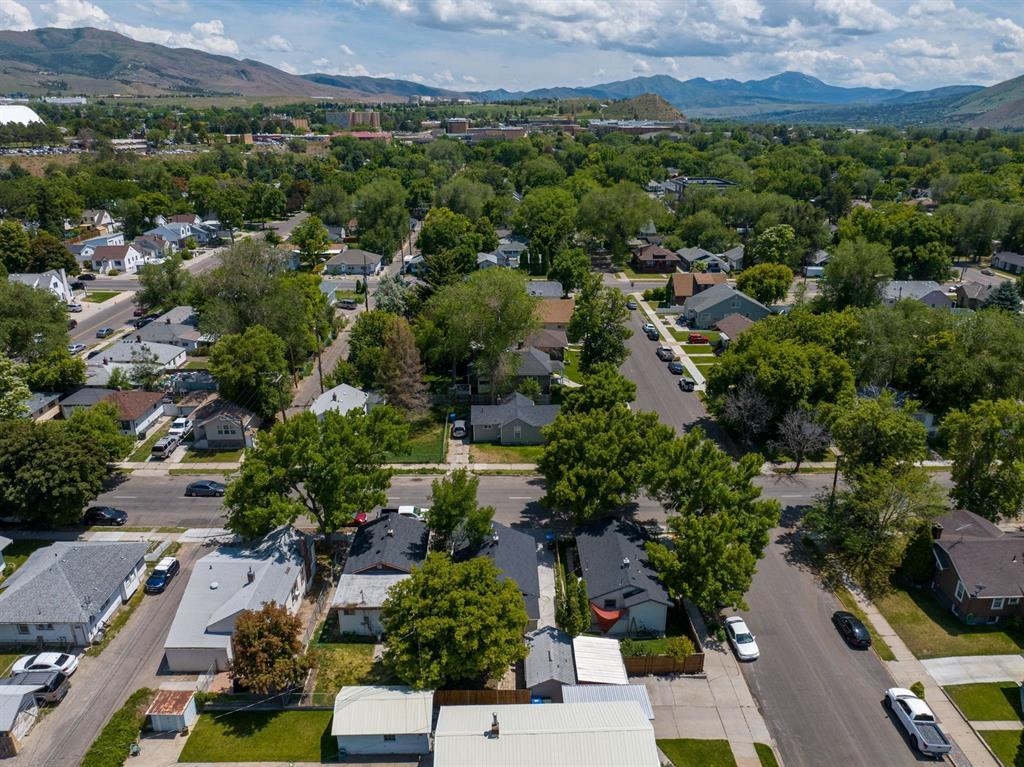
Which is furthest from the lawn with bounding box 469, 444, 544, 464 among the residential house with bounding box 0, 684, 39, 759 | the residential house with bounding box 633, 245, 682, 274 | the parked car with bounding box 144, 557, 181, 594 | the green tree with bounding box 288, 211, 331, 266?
the green tree with bounding box 288, 211, 331, 266

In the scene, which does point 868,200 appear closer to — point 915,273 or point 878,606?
point 915,273

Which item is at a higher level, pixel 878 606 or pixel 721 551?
pixel 721 551

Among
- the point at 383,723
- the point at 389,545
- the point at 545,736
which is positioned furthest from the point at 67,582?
the point at 545,736

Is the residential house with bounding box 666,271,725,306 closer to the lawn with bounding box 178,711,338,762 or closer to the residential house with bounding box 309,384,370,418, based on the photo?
the residential house with bounding box 309,384,370,418

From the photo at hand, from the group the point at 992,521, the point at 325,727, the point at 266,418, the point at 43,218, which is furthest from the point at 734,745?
the point at 43,218

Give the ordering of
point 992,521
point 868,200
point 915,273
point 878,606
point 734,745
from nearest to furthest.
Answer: point 734,745 → point 878,606 → point 992,521 → point 915,273 → point 868,200

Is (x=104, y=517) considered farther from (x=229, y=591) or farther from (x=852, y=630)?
(x=852, y=630)
